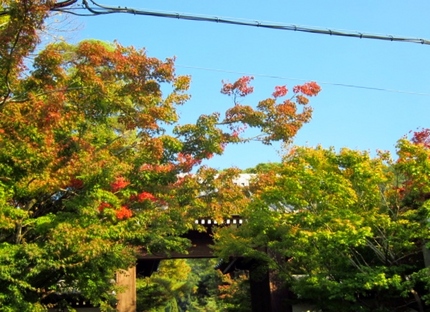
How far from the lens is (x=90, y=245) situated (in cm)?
895

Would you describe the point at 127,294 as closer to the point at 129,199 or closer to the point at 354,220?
the point at 129,199

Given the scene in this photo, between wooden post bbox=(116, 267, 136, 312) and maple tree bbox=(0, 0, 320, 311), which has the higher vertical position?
maple tree bbox=(0, 0, 320, 311)

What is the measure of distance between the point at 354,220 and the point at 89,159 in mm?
5758

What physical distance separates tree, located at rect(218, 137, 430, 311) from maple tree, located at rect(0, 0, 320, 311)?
117 centimetres

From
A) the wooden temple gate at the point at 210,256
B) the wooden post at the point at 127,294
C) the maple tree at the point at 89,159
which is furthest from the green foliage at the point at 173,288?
the maple tree at the point at 89,159

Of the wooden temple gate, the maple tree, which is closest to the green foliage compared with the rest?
the wooden temple gate

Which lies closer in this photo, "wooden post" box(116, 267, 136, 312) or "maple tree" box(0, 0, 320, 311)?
"maple tree" box(0, 0, 320, 311)

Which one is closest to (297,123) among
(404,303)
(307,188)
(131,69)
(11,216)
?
(307,188)

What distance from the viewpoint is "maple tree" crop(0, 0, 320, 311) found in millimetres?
8727

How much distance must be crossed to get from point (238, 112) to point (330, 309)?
18.6 ft

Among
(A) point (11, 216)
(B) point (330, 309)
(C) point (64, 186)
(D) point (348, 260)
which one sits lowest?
(B) point (330, 309)

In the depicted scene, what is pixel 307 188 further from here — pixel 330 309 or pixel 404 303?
pixel 404 303

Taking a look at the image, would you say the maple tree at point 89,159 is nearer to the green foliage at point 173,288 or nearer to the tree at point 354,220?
the tree at point 354,220

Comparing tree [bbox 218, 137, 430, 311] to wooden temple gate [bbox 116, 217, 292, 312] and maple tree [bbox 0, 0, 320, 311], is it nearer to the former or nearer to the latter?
maple tree [bbox 0, 0, 320, 311]
